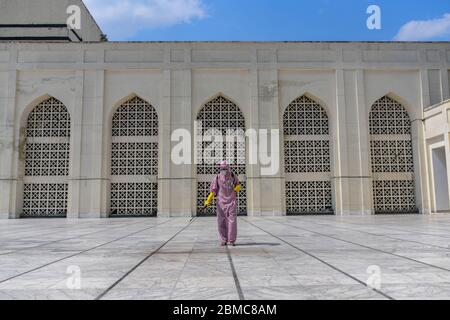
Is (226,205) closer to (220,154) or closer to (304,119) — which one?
(220,154)

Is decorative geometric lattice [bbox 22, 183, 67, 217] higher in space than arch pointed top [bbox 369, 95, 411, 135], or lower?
lower

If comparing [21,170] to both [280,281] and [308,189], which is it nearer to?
[308,189]

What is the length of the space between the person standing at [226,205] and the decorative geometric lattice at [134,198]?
13.0 metres

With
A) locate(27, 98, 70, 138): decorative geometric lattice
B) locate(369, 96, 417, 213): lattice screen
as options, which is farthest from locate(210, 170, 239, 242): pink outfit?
locate(27, 98, 70, 138): decorative geometric lattice

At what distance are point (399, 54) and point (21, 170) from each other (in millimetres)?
19150

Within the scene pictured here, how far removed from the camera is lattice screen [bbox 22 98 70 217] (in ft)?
65.4

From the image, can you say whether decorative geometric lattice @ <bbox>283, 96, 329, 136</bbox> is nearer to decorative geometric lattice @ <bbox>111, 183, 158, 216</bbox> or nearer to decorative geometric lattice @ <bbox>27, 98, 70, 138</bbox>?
decorative geometric lattice @ <bbox>111, 183, 158, 216</bbox>

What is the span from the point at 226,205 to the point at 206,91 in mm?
13625

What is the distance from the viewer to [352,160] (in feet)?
64.9

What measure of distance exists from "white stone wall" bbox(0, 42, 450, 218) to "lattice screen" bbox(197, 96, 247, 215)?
17.7 inches

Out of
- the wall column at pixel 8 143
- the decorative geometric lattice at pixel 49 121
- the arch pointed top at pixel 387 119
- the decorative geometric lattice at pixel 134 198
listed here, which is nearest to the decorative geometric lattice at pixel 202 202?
the decorative geometric lattice at pixel 134 198

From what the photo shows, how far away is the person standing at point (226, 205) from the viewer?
23.3 ft

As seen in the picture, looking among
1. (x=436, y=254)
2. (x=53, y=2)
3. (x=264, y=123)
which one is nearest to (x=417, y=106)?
(x=264, y=123)
